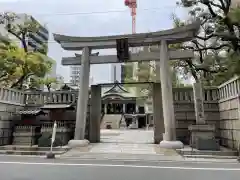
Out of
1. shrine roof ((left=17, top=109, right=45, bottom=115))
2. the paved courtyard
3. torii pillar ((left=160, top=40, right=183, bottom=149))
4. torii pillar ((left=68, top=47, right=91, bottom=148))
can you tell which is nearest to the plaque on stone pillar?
torii pillar ((left=160, top=40, right=183, bottom=149))

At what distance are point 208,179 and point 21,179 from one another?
4.56 meters

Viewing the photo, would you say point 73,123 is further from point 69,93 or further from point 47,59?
point 47,59

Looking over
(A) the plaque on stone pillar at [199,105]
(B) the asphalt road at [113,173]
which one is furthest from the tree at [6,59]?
(A) the plaque on stone pillar at [199,105]

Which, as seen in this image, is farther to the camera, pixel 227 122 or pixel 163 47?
pixel 163 47

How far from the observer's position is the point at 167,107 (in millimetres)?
12883

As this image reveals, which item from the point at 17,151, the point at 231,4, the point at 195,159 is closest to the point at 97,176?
the point at 195,159

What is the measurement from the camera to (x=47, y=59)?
2069cm

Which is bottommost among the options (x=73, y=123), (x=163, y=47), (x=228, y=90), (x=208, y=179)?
(x=208, y=179)

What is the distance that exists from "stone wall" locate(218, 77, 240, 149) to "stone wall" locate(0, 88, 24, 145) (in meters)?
11.6

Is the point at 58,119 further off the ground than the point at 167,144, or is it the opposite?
the point at 58,119

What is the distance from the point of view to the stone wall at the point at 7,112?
43.8 ft

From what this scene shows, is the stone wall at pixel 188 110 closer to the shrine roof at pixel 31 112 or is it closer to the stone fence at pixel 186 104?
the stone fence at pixel 186 104

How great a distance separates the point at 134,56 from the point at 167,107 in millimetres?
3572

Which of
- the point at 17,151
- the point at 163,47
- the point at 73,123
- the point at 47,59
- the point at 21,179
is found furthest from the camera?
Answer: the point at 47,59
